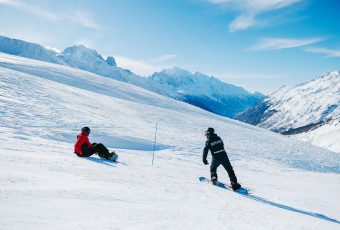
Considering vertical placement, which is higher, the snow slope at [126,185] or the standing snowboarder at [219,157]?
the standing snowboarder at [219,157]

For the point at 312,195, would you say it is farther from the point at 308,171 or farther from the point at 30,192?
the point at 30,192

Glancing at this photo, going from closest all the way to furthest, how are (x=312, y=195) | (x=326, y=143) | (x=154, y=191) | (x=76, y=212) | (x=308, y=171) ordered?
(x=76, y=212) < (x=154, y=191) < (x=312, y=195) < (x=308, y=171) < (x=326, y=143)

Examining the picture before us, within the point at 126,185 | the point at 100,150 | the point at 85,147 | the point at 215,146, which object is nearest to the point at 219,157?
the point at 215,146

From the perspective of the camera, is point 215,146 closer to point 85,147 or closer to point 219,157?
point 219,157

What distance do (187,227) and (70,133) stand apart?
8.99 metres

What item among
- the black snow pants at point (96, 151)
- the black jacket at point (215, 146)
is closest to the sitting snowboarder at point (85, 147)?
the black snow pants at point (96, 151)

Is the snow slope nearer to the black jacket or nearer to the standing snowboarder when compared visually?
the standing snowboarder

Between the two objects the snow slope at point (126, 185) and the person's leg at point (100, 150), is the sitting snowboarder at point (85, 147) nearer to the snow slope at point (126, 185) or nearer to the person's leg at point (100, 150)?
the person's leg at point (100, 150)

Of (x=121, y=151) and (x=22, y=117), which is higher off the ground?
(x=22, y=117)

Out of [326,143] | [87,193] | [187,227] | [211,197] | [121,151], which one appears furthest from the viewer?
[326,143]

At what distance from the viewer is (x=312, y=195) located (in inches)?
297

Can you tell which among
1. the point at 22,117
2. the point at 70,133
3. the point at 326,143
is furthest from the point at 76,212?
the point at 326,143

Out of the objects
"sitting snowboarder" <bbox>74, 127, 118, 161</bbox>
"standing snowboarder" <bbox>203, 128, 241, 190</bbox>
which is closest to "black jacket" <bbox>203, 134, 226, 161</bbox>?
"standing snowboarder" <bbox>203, 128, 241, 190</bbox>

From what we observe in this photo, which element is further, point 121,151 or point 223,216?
point 121,151
